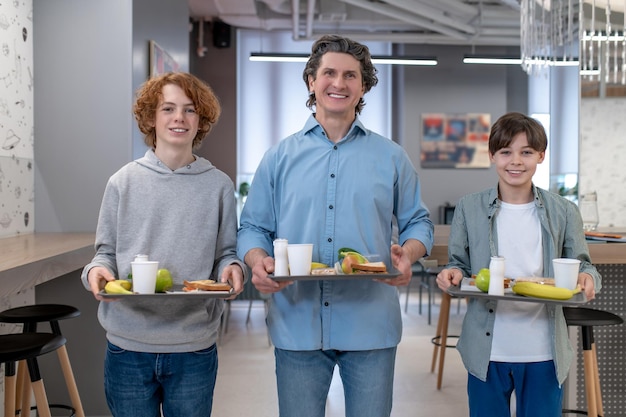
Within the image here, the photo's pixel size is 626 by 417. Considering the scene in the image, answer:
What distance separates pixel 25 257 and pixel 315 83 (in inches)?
52.1

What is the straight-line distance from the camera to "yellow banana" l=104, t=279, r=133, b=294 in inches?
61.7

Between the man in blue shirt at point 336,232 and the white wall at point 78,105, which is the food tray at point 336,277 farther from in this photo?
the white wall at point 78,105

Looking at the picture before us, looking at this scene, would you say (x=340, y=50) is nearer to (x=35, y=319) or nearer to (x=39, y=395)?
(x=39, y=395)

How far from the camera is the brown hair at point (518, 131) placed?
6.46 ft

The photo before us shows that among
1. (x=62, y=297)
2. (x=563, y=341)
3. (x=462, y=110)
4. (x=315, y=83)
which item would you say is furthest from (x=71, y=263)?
(x=462, y=110)

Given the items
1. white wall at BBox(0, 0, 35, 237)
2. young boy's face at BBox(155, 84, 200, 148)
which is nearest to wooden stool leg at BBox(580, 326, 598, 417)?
young boy's face at BBox(155, 84, 200, 148)

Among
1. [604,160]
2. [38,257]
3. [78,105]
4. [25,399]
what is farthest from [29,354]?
[604,160]

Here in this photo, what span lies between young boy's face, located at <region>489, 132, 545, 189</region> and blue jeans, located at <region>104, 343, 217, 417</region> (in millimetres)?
1031

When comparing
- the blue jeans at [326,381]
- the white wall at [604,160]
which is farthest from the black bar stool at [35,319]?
the white wall at [604,160]

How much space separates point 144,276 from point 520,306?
1.11 m

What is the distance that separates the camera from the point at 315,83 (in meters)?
1.72

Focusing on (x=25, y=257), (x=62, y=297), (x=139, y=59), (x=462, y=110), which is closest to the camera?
(x=25, y=257)

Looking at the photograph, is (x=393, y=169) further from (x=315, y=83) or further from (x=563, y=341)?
(x=563, y=341)

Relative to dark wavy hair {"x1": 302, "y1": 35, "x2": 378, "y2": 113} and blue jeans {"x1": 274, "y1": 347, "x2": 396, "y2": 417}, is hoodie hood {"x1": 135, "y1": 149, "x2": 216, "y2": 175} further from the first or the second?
blue jeans {"x1": 274, "y1": 347, "x2": 396, "y2": 417}
